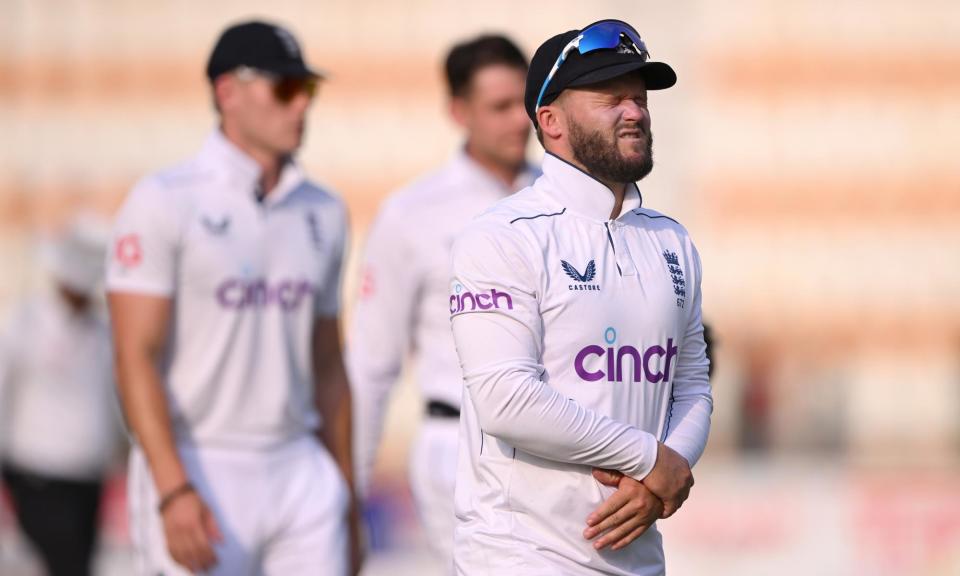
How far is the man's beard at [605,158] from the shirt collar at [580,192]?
0.03 m

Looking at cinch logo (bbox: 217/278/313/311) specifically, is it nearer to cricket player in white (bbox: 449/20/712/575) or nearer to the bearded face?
cricket player in white (bbox: 449/20/712/575)

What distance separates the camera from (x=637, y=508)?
3.80 metres

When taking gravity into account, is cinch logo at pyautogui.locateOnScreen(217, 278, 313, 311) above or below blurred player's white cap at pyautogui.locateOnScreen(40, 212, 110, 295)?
above

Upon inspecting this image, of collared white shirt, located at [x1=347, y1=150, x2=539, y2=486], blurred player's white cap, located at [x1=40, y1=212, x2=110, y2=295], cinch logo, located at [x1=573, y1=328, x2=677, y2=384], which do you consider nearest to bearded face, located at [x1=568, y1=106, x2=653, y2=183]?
cinch logo, located at [x1=573, y1=328, x2=677, y2=384]

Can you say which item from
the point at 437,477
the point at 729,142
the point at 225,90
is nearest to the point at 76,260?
the point at 437,477

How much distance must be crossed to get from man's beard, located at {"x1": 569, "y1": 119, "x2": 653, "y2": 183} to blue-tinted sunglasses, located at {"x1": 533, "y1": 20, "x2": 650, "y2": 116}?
0.43 feet

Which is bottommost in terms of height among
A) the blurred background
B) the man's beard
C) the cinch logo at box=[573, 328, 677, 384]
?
the blurred background

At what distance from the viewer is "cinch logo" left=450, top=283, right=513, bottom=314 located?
3.78 meters

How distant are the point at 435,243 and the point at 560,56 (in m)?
2.38

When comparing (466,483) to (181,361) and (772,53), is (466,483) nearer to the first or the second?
(181,361)

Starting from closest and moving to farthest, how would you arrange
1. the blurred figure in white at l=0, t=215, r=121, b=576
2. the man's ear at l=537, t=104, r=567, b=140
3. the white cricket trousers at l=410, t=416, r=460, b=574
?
the man's ear at l=537, t=104, r=567, b=140 < the white cricket trousers at l=410, t=416, r=460, b=574 < the blurred figure in white at l=0, t=215, r=121, b=576

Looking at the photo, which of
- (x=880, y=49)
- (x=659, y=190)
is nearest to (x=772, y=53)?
(x=880, y=49)

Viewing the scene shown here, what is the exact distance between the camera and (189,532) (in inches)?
201

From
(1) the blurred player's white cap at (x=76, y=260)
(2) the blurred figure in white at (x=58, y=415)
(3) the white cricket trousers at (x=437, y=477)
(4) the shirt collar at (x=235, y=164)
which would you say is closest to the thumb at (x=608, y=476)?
(4) the shirt collar at (x=235, y=164)
